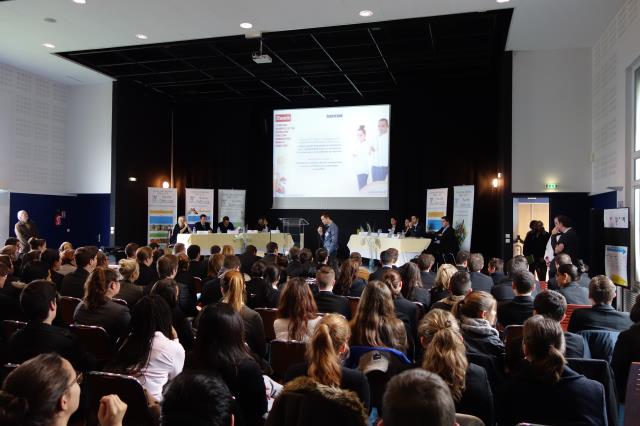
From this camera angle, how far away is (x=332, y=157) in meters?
13.3

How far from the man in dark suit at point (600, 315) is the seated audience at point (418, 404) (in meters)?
2.62

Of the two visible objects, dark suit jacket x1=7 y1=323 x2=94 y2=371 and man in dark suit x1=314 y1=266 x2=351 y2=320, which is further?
man in dark suit x1=314 y1=266 x2=351 y2=320

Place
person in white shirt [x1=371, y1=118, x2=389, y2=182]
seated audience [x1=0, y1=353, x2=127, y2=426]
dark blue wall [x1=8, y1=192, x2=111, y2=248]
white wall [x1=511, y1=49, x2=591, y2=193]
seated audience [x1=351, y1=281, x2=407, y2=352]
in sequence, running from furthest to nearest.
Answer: person in white shirt [x1=371, y1=118, x2=389, y2=182] → dark blue wall [x1=8, y1=192, x2=111, y2=248] → white wall [x1=511, y1=49, x2=591, y2=193] → seated audience [x1=351, y1=281, x2=407, y2=352] → seated audience [x1=0, y1=353, x2=127, y2=426]

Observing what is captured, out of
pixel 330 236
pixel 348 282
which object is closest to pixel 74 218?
pixel 330 236

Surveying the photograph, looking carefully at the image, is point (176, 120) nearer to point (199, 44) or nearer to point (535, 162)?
point (199, 44)

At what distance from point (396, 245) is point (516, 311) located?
21.9 ft

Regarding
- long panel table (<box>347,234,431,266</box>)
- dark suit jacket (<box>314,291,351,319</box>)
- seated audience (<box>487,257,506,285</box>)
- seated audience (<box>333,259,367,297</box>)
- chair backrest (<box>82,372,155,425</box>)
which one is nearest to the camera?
chair backrest (<box>82,372,155,425</box>)

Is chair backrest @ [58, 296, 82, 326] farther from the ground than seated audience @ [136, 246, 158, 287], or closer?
closer

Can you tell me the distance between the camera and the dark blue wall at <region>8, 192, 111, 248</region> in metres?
12.4

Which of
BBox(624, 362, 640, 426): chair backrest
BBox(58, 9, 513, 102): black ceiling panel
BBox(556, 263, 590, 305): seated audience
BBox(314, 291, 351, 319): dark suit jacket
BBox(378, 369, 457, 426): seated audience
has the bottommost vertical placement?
BBox(624, 362, 640, 426): chair backrest

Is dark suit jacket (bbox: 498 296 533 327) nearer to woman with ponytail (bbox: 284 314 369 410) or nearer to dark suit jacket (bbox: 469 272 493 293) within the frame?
dark suit jacket (bbox: 469 272 493 293)

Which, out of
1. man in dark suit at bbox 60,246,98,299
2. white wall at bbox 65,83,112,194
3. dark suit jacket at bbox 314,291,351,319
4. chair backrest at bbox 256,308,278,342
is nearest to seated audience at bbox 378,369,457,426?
dark suit jacket at bbox 314,291,351,319

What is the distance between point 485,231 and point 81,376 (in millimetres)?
10697

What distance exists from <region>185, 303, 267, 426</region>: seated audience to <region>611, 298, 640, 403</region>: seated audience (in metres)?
2.15
